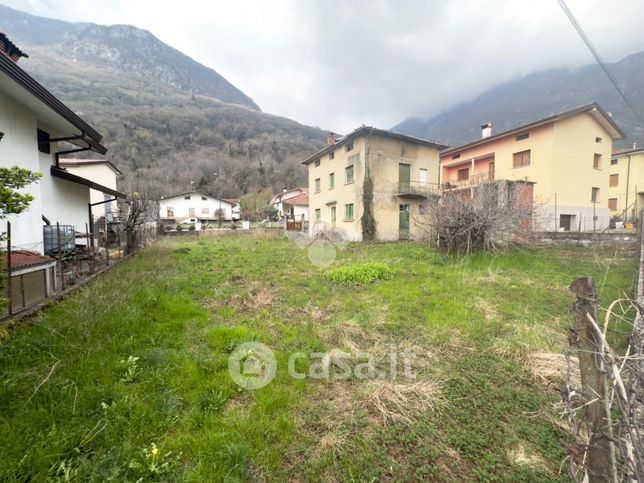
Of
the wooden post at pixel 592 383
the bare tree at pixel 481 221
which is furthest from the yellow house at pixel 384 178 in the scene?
the wooden post at pixel 592 383

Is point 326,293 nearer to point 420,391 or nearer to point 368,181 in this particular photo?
point 420,391

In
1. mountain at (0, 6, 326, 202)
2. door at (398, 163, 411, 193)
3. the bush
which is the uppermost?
mountain at (0, 6, 326, 202)

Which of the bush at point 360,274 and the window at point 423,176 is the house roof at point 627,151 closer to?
the window at point 423,176

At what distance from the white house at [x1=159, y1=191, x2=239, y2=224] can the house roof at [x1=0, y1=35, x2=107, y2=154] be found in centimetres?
3575

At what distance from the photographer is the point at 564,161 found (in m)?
17.5

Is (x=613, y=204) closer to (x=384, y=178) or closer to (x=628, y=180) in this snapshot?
(x=628, y=180)

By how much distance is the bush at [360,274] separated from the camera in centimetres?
719

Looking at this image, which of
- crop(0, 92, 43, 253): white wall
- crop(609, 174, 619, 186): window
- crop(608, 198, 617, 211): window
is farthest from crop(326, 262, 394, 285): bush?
crop(609, 174, 619, 186): window

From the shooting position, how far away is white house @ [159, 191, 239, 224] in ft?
134

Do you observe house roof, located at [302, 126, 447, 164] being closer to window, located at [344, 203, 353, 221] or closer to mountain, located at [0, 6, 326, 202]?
window, located at [344, 203, 353, 221]

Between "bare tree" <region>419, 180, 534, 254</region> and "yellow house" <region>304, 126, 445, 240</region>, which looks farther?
"yellow house" <region>304, 126, 445, 240</region>

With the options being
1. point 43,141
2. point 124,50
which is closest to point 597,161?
point 43,141

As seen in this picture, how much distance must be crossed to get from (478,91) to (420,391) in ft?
446

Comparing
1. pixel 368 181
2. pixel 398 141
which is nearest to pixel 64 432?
pixel 368 181
